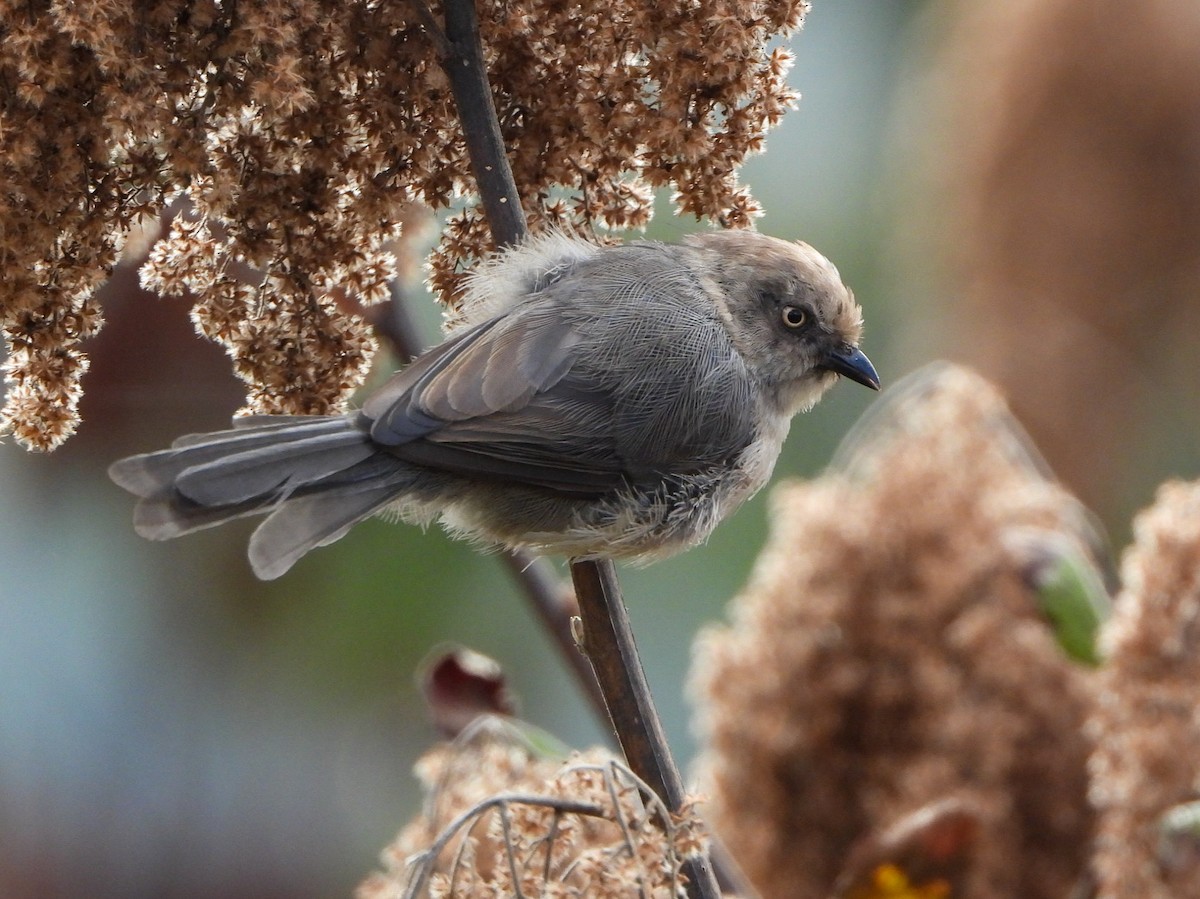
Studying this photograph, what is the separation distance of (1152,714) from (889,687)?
18.2 inches

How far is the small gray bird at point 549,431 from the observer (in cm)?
171

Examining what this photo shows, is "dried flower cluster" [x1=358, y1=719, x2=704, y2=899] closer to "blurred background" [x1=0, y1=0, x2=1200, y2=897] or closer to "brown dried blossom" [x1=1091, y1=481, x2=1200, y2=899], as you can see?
"brown dried blossom" [x1=1091, y1=481, x2=1200, y2=899]

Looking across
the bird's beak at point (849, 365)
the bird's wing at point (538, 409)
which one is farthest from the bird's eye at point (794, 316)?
the bird's wing at point (538, 409)

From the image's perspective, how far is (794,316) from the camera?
229 cm

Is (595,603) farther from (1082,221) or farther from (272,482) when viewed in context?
(1082,221)

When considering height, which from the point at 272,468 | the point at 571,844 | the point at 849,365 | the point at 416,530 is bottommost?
the point at 571,844

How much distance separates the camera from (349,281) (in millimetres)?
1690

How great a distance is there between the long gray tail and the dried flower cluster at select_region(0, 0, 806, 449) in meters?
0.06

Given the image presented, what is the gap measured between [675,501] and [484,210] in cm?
57

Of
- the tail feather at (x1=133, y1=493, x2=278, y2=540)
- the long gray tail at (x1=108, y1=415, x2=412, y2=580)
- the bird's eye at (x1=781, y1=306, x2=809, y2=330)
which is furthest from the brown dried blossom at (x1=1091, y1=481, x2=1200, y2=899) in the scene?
the tail feather at (x1=133, y1=493, x2=278, y2=540)

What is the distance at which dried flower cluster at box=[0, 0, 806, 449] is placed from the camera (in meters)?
1.51

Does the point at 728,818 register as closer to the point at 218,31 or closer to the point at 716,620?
the point at 218,31

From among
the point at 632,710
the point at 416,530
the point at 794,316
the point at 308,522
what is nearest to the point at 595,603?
the point at 632,710

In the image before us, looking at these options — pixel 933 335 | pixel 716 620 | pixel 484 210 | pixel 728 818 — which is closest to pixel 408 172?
pixel 484 210
